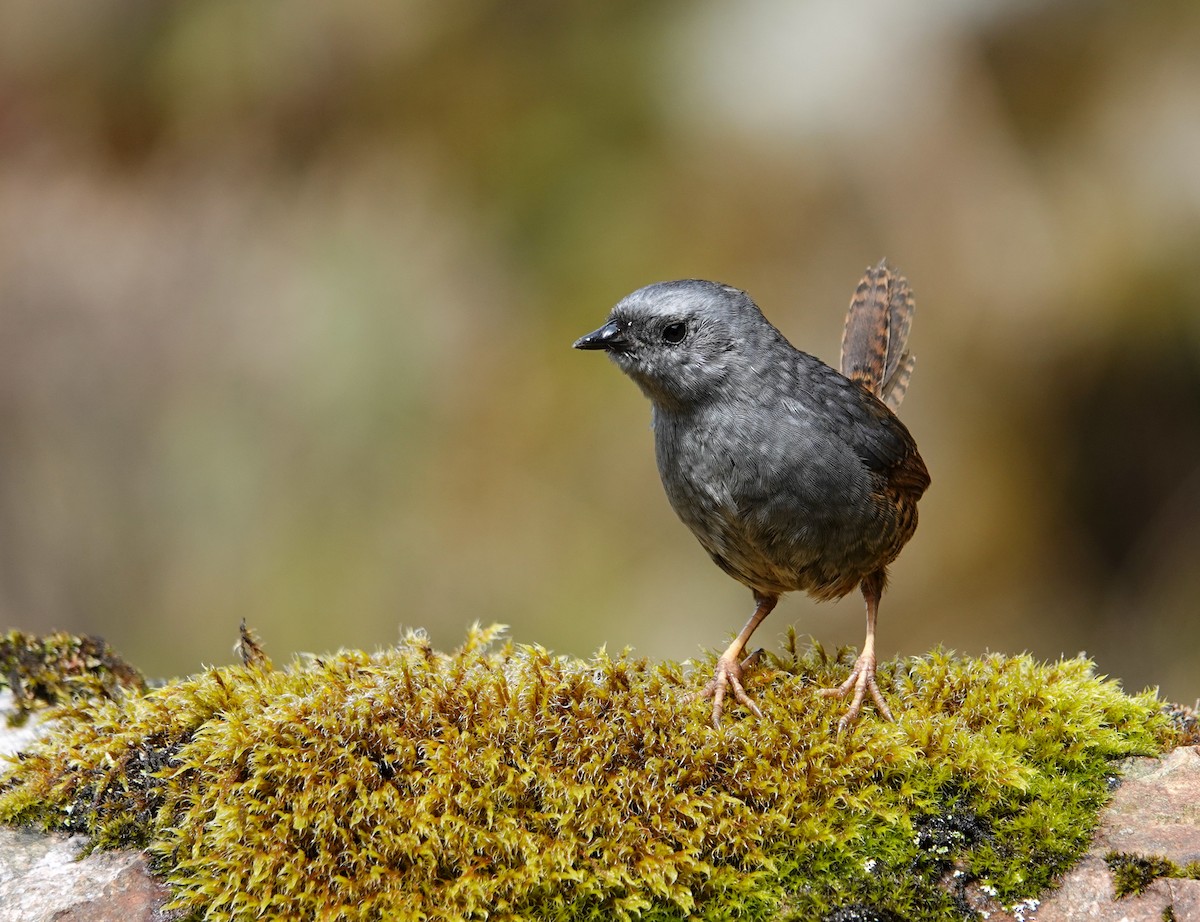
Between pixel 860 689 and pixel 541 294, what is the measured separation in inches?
154

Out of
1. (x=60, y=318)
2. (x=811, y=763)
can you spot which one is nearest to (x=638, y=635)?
(x=811, y=763)

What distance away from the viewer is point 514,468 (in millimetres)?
6449

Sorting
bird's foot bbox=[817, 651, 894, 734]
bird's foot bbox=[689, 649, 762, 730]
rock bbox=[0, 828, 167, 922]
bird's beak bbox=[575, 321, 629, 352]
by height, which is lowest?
rock bbox=[0, 828, 167, 922]

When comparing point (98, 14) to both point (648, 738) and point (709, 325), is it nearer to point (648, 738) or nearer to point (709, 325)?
point (709, 325)

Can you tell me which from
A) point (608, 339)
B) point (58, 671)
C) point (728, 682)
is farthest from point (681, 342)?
point (58, 671)

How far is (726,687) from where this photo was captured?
10.1 ft

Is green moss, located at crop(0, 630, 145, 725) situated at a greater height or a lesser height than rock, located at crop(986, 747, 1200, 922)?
lesser

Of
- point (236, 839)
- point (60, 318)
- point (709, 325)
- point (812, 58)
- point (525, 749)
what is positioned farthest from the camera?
point (60, 318)

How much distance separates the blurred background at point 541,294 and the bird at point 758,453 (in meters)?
2.76

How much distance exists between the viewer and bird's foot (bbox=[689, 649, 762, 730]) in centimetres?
296

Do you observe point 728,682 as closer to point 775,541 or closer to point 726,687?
point 726,687

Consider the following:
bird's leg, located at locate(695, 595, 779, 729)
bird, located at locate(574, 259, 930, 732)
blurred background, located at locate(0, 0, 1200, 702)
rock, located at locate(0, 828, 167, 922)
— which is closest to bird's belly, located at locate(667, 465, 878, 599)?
bird, located at locate(574, 259, 930, 732)

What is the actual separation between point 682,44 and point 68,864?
5.30 metres

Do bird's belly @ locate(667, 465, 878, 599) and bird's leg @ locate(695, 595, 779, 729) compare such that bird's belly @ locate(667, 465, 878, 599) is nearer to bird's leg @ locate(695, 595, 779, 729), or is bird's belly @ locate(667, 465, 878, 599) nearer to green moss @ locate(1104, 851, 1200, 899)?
bird's leg @ locate(695, 595, 779, 729)
